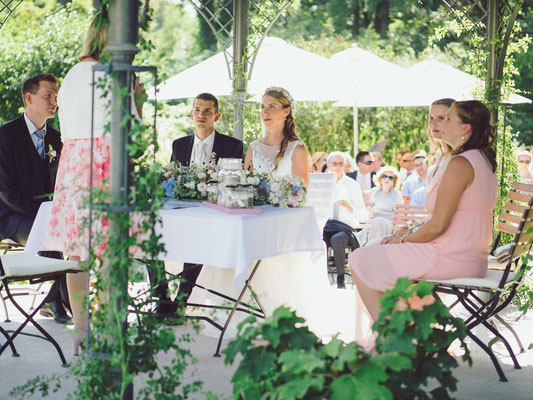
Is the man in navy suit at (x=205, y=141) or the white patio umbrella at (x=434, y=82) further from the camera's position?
the white patio umbrella at (x=434, y=82)

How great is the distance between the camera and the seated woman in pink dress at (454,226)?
15.7ft

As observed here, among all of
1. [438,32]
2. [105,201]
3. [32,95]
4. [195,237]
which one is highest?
[438,32]

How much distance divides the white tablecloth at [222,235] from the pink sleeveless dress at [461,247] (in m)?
0.70

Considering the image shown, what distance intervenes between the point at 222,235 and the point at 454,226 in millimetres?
1431

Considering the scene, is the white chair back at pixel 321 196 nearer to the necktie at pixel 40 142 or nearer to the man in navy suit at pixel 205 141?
the man in navy suit at pixel 205 141

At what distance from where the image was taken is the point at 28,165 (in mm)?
6312

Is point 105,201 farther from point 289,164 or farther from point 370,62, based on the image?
point 370,62

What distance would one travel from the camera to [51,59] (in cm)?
1775

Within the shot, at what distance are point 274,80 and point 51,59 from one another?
8855 mm

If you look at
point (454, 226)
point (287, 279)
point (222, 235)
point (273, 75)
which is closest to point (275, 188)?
point (222, 235)

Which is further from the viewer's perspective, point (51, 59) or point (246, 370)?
point (51, 59)

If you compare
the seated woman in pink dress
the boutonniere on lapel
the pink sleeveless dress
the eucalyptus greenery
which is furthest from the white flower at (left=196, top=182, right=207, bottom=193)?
the eucalyptus greenery

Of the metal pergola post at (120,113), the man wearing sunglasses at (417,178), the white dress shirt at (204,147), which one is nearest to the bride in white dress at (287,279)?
the white dress shirt at (204,147)

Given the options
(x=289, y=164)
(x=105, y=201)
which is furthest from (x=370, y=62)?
(x=105, y=201)
